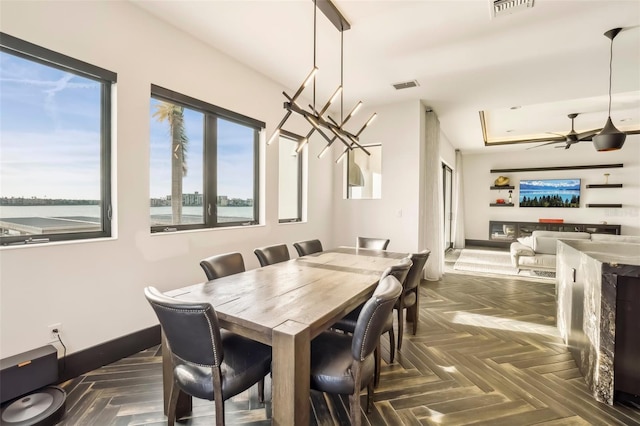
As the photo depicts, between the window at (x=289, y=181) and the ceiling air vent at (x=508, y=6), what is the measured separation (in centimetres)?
281

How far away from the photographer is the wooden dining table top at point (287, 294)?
145 cm

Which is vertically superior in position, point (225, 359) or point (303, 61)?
point (303, 61)

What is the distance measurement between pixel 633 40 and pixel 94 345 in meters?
5.66

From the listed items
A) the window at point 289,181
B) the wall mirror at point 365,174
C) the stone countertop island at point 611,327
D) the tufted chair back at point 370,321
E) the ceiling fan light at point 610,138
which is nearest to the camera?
the tufted chair back at point 370,321

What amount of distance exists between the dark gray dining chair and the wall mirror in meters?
2.55

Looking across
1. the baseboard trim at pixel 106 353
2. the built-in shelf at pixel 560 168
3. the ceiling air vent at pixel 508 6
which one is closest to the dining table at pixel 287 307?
the baseboard trim at pixel 106 353

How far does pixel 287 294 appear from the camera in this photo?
181 centimetres

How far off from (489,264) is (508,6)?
17.9 feet

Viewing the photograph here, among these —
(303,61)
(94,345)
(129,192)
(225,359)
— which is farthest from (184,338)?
(303,61)

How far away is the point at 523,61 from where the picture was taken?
11.4ft

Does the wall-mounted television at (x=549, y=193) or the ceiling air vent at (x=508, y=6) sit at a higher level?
the ceiling air vent at (x=508, y=6)

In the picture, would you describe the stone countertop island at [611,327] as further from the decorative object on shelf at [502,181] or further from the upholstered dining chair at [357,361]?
the decorative object on shelf at [502,181]

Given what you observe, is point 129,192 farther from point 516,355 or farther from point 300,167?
point 516,355

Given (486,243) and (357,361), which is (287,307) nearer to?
(357,361)
